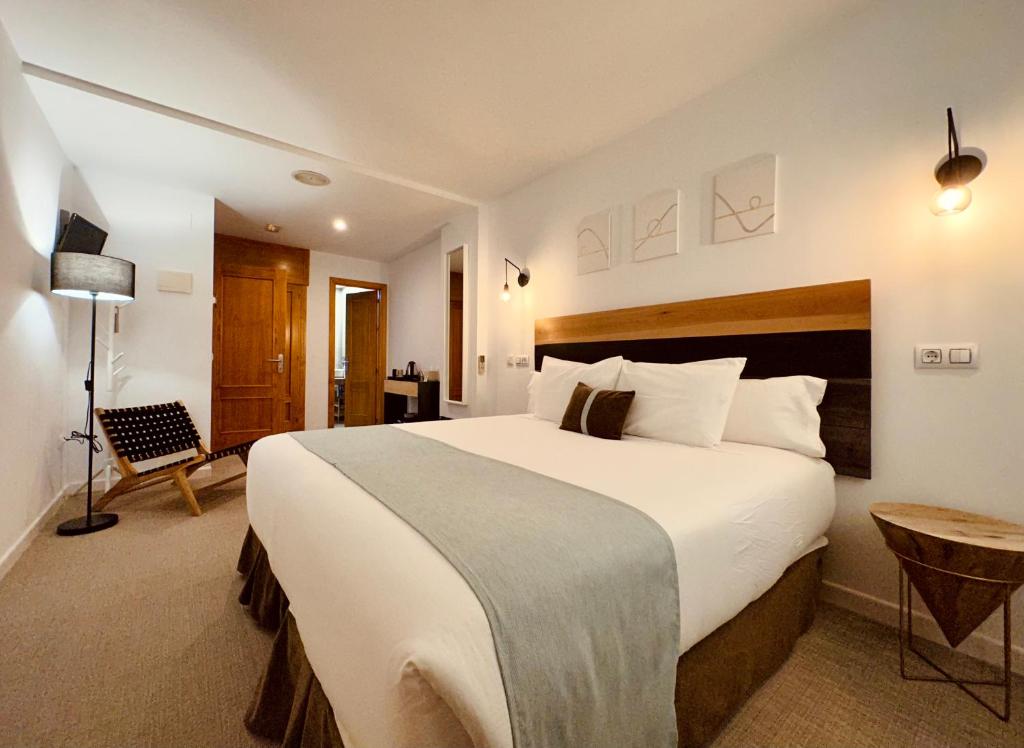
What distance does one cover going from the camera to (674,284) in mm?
2551

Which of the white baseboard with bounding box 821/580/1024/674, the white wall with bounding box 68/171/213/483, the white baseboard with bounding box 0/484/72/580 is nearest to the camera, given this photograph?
the white baseboard with bounding box 821/580/1024/674

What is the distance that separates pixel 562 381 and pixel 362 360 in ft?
15.2

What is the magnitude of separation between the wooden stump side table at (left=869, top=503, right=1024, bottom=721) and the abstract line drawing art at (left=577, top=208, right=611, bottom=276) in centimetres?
210

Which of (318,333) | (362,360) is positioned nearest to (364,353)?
(362,360)

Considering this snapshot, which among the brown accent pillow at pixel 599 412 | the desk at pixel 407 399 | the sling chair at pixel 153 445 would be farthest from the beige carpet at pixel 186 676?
the desk at pixel 407 399

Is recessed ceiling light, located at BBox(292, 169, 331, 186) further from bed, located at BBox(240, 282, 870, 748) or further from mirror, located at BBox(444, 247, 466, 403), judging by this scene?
bed, located at BBox(240, 282, 870, 748)

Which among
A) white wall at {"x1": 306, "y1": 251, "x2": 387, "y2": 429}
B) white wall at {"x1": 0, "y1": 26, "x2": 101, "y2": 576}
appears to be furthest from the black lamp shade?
white wall at {"x1": 306, "y1": 251, "x2": 387, "y2": 429}

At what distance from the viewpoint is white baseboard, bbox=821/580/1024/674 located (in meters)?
1.52

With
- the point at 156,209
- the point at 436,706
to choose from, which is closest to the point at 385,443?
the point at 436,706

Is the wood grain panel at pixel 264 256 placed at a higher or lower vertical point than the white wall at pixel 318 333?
higher

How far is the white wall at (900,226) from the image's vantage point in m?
1.53

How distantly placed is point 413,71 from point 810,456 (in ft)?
9.05

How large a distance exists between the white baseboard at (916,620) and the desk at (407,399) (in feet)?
12.5

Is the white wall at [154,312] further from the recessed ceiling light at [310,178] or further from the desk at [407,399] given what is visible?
the desk at [407,399]
